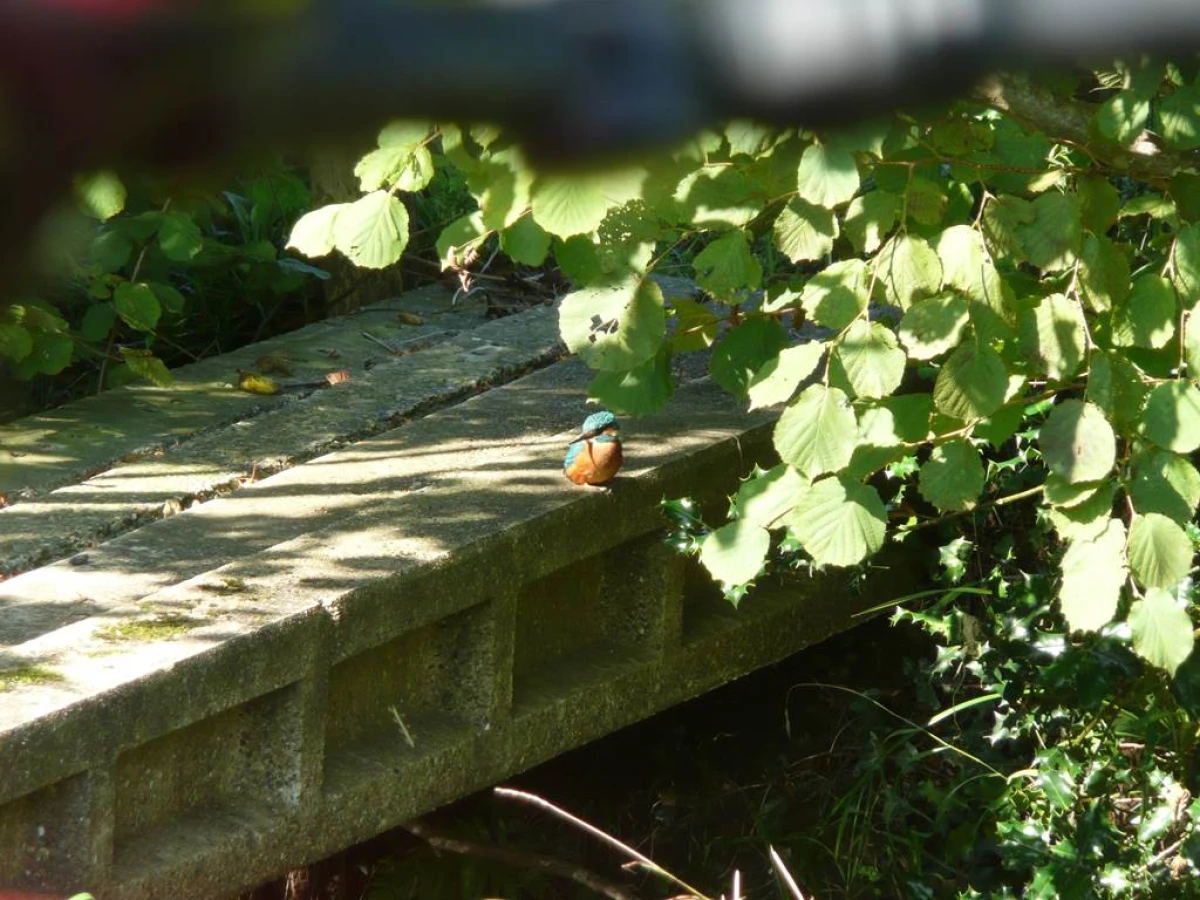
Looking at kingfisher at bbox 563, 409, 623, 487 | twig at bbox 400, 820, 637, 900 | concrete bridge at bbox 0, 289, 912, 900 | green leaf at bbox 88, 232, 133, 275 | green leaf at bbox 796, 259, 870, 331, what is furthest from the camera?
green leaf at bbox 88, 232, 133, 275

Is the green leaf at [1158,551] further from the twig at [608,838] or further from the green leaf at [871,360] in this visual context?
the twig at [608,838]

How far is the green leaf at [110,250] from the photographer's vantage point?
4371 mm

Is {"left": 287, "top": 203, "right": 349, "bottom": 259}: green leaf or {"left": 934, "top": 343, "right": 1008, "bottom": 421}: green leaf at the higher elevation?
{"left": 287, "top": 203, "right": 349, "bottom": 259}: green leaf

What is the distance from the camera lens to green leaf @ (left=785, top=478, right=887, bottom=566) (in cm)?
247

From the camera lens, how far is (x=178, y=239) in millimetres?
4348

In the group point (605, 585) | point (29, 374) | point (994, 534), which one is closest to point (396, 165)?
point (605, 585)

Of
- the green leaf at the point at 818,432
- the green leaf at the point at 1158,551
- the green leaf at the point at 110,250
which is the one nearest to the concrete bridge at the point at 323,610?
the green leaf at the point at 110,250

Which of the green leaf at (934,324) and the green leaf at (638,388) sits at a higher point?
the green leaf at (934,324)

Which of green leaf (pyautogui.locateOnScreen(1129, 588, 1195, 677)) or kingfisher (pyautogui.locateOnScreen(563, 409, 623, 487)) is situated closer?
green leaf (pyautogui.locateOnScreen(1129, 588, 1195, 677))

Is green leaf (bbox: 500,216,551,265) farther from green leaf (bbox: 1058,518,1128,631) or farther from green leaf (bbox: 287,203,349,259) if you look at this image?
green leaf (bbox: 1058,518,1128,631)

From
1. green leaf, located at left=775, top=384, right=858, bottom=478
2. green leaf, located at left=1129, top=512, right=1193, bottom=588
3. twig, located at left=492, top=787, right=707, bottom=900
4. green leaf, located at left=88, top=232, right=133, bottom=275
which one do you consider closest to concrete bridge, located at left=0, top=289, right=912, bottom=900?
twig, located at left=492, top=787, right=707, bottom=900

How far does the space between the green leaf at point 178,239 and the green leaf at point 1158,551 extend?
2.82m

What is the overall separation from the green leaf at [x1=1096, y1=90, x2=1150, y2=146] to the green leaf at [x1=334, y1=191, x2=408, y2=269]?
108 centimetres

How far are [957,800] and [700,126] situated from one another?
140 inches
